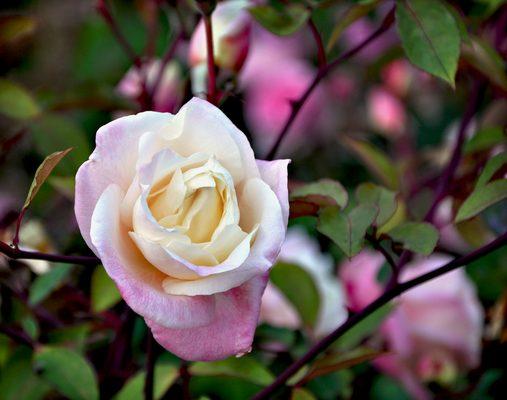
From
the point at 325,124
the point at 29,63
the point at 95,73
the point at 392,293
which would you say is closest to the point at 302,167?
the point at 325,124

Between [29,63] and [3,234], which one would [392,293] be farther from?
[29,63]

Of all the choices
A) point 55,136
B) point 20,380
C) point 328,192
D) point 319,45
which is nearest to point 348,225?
point 328,192

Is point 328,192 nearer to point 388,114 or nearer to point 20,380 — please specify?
point 20,380

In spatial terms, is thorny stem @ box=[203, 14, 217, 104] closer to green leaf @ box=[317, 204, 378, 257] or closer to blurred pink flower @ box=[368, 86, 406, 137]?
green leaf @ box=[317, 204, 378, 257]

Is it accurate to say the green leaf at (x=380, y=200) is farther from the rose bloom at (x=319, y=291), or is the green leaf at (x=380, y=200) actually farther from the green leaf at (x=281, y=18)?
the rose bloom at (x=319, y=291)

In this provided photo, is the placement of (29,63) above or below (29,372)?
below

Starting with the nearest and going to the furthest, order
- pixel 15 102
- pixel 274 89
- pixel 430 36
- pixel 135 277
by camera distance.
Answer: pixel 135 277 → pixel 430 36 → pixel 15 102 → pixel 274 89
